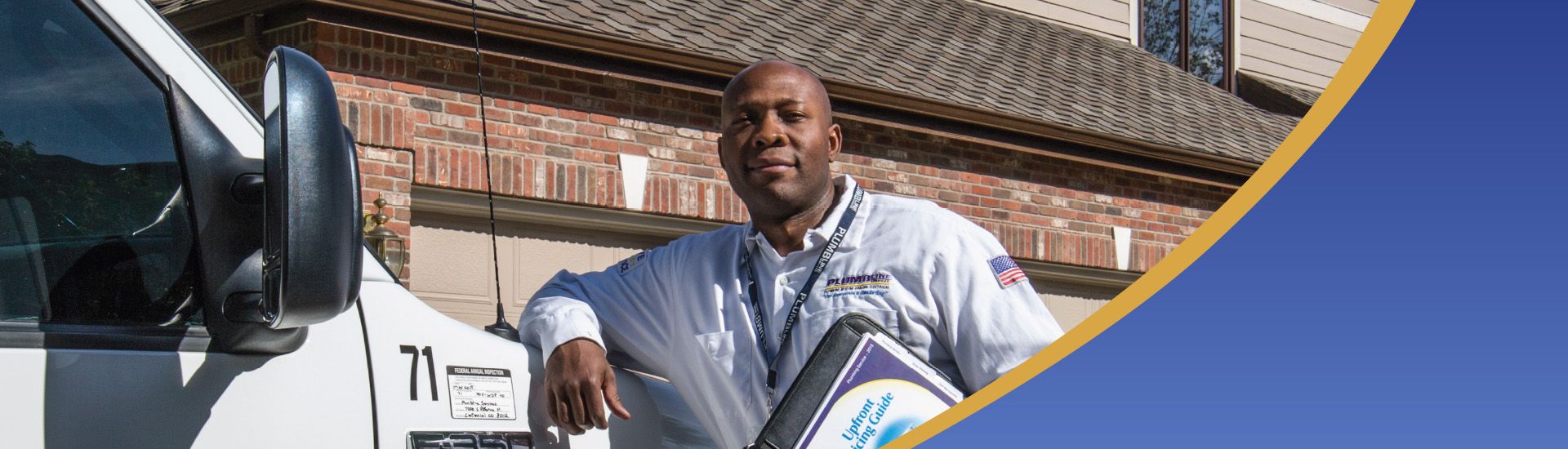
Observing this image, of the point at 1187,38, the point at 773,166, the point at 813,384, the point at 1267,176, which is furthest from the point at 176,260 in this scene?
the point at 1187,38

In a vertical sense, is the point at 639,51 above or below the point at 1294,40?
below

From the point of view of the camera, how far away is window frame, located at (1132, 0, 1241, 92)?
43.9ft

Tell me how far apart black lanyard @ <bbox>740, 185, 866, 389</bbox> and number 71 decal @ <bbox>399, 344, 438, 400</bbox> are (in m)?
0.57

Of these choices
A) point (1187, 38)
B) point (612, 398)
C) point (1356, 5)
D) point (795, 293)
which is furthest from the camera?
point (1356, 5)

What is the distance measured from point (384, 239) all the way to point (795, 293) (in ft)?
15.3

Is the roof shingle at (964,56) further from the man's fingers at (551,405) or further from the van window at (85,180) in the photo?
the van window at (85,180)

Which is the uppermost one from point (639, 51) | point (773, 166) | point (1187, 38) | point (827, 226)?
point (1187, 38)

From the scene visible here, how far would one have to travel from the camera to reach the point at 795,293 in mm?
2674

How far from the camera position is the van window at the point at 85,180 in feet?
6.48

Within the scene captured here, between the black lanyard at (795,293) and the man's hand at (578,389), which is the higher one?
the black lanyard at (795,293)

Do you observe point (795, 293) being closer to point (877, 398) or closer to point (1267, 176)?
point (877, 398)

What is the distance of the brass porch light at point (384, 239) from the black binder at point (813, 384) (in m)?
5.02

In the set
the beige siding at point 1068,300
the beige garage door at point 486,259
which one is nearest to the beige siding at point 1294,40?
the beige siding at point 1068,300

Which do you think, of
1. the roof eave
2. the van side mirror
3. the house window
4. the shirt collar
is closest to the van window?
the van side mirror
